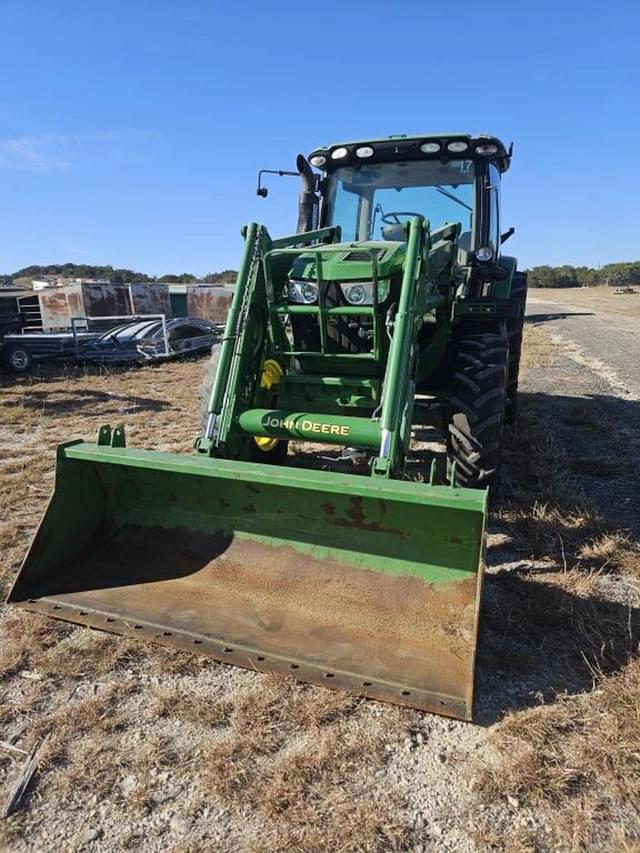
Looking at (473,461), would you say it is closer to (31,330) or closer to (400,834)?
(400,834)

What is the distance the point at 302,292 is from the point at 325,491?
65.3 inches

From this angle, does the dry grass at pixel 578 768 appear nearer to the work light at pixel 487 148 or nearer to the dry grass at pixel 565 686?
the dry grass at pixel 565 686

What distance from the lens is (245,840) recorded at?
180 centimetres

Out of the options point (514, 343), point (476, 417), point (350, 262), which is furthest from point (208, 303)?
point (476, 417)

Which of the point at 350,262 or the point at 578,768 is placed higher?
the point at 350,262

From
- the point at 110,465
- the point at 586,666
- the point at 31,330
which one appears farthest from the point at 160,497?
the point at 31,330

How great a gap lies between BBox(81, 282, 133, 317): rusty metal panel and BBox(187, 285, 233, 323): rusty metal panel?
7.57ft

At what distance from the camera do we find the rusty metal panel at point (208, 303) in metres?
18.5

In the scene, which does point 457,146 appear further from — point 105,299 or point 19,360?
point 105,299

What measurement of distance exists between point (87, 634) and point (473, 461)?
2.39 metres

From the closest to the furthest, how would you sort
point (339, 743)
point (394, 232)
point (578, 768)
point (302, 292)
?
point (578, 768) → point (339, 743) → point (302, 292) → point (394, 232)

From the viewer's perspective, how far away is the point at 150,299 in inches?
680

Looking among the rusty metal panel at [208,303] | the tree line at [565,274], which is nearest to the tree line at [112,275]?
the tree line at [565,274]

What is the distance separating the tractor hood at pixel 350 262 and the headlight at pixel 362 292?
6cm
